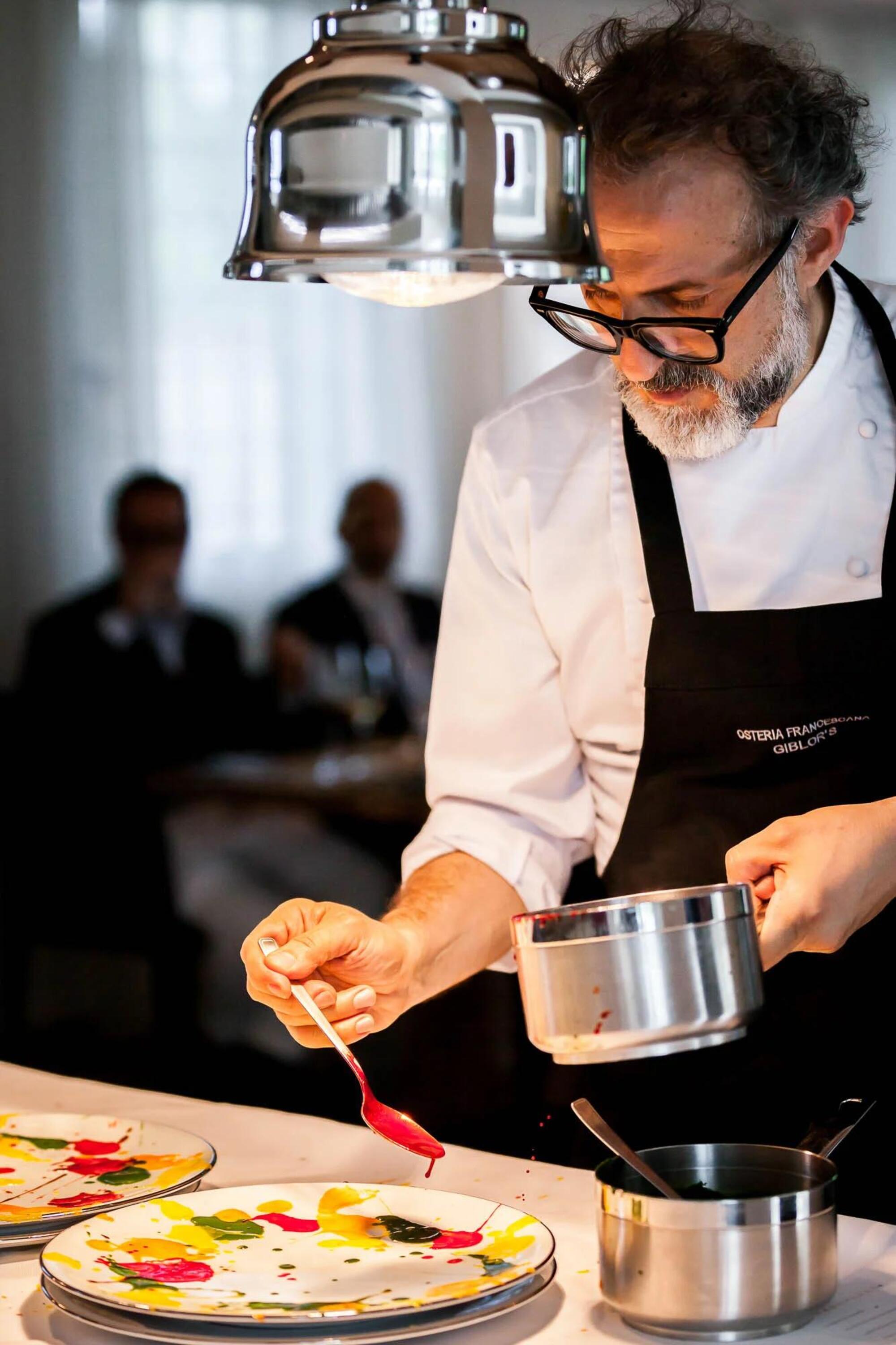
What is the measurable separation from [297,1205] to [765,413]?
991 mm

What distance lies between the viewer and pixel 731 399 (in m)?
1.75

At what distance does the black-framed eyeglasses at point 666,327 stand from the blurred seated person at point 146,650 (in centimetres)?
355

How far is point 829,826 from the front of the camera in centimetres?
144

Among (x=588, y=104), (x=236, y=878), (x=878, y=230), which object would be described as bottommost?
(x=236, y=878)

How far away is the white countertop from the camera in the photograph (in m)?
1.19

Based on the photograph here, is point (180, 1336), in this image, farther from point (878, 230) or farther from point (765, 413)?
point (878, 230)

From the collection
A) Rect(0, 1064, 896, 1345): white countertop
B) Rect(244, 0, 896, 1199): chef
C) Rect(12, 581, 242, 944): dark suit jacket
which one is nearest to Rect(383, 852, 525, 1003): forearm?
Rect(244, 0, 896, 1199): chef

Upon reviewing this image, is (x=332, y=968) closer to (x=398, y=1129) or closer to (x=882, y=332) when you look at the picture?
(x=398, y=1129)

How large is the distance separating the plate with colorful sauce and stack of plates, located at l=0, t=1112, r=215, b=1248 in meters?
0.04

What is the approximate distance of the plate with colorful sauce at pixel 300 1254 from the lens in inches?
46.0

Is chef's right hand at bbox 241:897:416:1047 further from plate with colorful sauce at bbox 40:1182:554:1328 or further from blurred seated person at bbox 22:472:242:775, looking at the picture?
blurred seated person at bbox 22:472:242:775

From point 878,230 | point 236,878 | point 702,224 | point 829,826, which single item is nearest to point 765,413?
point 702,224

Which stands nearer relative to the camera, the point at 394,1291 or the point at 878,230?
the point at 394,1291

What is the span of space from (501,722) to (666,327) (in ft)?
1.67
